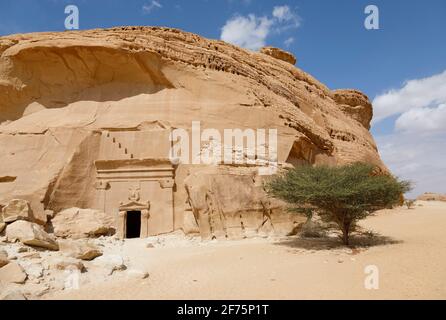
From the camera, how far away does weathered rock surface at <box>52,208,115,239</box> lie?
643 inches

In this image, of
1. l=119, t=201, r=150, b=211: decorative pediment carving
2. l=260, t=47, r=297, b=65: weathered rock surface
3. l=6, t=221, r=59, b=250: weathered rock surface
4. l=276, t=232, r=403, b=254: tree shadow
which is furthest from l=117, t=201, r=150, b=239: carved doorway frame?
l=260, t=47, r=297, b=65: weathered rock surface

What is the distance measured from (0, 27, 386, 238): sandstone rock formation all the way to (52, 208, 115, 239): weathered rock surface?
0.09m

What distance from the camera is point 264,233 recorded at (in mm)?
15258

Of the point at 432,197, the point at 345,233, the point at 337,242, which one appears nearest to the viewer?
the point at 345,233

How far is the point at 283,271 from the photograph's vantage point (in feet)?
32.6

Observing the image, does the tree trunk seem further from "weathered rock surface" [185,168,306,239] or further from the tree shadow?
"weathered rock surface" [185,168,306,239]

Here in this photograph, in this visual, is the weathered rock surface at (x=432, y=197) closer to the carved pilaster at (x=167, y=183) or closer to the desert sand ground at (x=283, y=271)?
the desert sand ground at (x=283, y=271)

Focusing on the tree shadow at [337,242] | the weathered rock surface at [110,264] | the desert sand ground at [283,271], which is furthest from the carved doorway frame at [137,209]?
the tree shadow at [337,242]

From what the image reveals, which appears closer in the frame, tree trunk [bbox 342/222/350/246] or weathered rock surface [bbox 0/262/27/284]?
weathered rock surface [bbox 0/262/27/284]

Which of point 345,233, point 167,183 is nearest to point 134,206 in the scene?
point 167,183

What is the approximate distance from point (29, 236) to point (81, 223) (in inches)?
191

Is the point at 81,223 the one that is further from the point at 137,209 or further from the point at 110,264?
the point at 110,264

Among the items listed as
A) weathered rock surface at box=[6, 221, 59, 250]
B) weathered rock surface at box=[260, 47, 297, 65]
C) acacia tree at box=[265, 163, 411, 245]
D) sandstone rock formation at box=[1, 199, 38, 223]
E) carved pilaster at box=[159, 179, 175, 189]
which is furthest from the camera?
weathered rock surface at box=[260, 47, 297, 65]

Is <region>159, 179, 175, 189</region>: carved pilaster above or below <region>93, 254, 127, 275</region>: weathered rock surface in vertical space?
above
